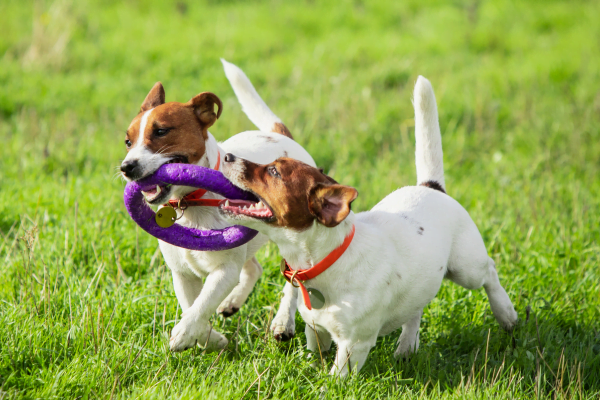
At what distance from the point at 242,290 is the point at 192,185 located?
1198 millimetres

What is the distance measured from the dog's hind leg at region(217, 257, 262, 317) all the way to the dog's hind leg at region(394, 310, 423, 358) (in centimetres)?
114

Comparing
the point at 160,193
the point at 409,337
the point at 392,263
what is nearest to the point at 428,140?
the point at 392,263

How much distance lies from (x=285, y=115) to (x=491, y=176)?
9.23 feet

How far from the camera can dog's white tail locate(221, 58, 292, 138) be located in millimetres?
4688

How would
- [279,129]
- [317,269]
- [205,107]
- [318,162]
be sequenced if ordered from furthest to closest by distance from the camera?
[318,162], [279,129], [205,107], [317,269]

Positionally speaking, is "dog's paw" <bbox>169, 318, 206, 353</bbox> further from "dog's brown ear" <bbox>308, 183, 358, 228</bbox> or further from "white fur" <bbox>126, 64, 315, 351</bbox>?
"dog's brown ear" <bbox>308, 183, 358, 228</bbox>

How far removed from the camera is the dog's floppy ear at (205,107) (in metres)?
3.63

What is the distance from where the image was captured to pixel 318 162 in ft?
22.6

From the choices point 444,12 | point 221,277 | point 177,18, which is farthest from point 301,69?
point 221,277

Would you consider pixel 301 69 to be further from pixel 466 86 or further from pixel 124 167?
pixel 124 167

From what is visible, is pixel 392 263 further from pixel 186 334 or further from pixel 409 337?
pixel 186 334

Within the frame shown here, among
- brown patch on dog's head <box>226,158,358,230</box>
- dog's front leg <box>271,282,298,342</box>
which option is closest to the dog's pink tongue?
brown patch on dog's head <box>226,158,358,230</box>

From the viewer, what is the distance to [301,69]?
9.47 meters

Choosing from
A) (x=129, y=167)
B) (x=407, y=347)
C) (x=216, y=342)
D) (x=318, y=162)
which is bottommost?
(x=407, y=347)
